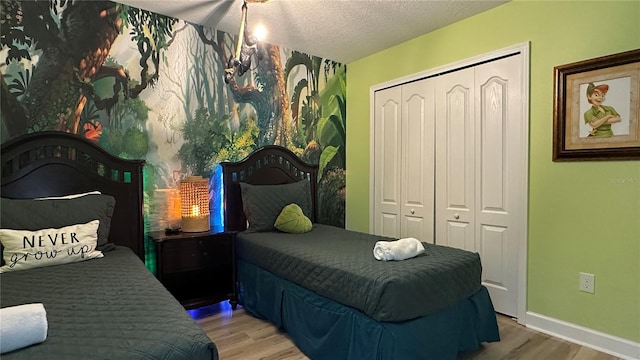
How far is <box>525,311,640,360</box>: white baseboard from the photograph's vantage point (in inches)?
85.2

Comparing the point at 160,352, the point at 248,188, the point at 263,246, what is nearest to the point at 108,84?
the point at 248,188

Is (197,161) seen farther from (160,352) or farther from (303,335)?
(160,352)

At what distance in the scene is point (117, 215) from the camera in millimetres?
2617

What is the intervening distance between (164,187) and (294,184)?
120 centimetres

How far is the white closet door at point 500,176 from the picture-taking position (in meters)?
2.70

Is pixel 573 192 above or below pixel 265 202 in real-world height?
above

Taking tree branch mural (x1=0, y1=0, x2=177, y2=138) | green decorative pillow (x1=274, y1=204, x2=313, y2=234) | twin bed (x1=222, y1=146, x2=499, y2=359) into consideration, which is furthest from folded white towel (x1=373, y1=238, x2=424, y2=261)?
tree branch mural (x1=0, y1=0, x2=177, y2=138)

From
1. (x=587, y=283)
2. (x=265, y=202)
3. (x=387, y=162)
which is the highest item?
(x=387, y=162)

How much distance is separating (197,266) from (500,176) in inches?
102

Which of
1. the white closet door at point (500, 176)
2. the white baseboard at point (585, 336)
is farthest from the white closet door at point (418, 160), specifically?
the white baseboard at point (585, 336)

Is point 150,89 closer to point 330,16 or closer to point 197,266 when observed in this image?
point 197,266

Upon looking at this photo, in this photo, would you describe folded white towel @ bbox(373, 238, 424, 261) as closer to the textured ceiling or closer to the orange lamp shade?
the orange lamp shade

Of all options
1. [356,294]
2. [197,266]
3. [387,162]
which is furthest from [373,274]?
[387,162]

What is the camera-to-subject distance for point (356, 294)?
189cm
